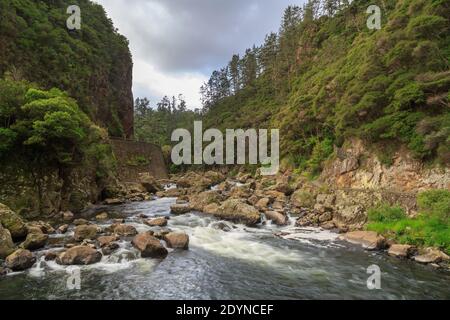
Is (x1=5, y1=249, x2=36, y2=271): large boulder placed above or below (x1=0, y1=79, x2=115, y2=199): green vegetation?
below

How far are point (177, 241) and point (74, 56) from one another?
41593 mm

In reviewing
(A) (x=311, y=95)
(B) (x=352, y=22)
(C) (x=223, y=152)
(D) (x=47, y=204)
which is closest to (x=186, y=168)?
(C) (x=223, y=152)

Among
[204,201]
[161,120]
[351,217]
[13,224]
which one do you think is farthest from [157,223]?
[161,120]

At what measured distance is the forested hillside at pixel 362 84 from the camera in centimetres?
2270

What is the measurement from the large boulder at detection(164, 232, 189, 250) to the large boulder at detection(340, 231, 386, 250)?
939cm

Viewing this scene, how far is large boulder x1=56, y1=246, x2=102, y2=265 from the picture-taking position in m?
13.3

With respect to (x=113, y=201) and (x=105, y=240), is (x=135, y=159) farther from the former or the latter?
(x=105, y=240)

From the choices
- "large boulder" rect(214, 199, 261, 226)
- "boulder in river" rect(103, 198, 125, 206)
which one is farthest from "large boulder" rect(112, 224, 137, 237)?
"boulder in river" rect(103, 198, 125, 206)

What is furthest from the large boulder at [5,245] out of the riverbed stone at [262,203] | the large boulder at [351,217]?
the large boulder at [351,217]

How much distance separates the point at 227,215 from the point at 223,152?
158ft

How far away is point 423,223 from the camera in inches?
665

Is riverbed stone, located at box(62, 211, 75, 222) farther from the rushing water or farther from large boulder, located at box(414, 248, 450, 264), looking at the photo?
large boulder, located at box(414, 248, 450, 264)

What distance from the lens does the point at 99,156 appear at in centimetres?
3128

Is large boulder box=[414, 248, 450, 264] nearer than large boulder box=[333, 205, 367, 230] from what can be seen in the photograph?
Yes
